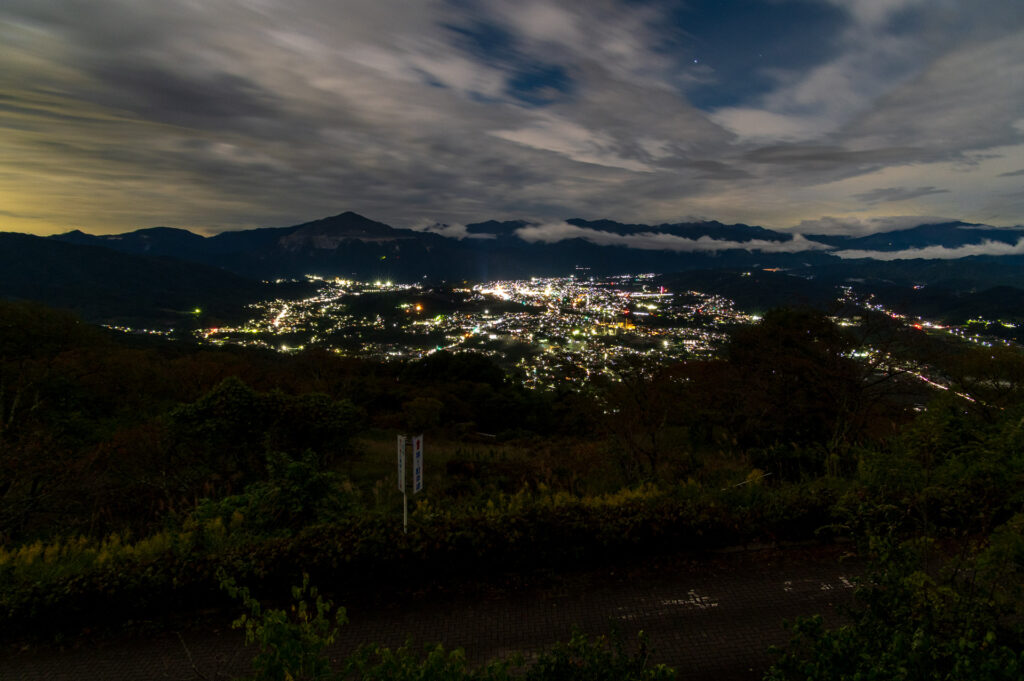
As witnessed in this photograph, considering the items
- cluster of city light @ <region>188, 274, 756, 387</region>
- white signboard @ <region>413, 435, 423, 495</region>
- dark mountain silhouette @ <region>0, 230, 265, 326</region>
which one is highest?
dark mountain silhouette @ <region>0, 230, 265, 326</region>

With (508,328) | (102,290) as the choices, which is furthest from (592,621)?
(102,290)

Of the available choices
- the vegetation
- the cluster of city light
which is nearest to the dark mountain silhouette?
the cluster of city light

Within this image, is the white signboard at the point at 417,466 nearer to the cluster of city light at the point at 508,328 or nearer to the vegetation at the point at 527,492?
the vegetation at the point at 527,492

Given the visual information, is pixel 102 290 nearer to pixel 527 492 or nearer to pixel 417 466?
pixel 527 492

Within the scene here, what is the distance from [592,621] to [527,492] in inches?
143

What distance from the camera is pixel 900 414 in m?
16.3

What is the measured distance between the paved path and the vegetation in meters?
0.39

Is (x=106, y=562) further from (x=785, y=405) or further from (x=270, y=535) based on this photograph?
(x=785, y=405)

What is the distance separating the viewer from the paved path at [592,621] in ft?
17.9

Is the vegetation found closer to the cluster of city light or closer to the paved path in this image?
the paved path

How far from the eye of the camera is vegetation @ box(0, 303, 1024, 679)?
425cm

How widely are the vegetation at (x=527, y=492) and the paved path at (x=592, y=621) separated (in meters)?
0.39

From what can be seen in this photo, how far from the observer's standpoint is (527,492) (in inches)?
378

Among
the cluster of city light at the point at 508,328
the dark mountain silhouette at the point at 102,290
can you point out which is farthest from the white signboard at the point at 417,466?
the dark mountain silhouette at the point at 102,290
